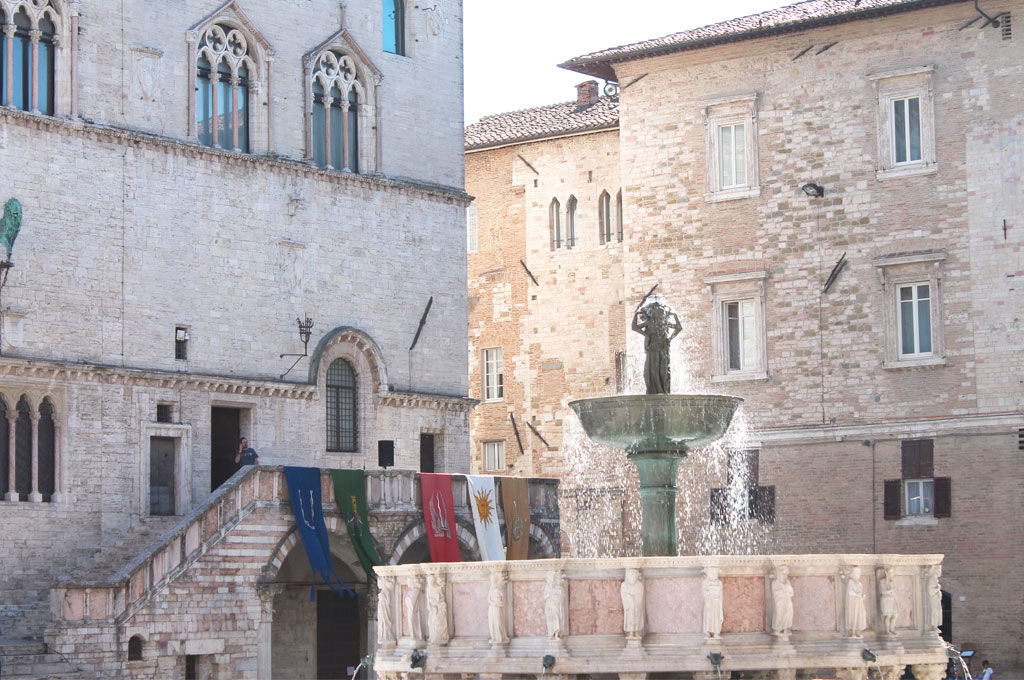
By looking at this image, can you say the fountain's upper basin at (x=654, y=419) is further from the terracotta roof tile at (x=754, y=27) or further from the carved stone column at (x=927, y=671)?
the terracotta roof tile at (x=754, y=27)

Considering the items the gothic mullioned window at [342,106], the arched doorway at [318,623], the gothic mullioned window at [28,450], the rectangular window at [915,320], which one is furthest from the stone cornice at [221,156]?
the rectangular window at [915,320]

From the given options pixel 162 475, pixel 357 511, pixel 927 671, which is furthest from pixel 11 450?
pixel 927 671

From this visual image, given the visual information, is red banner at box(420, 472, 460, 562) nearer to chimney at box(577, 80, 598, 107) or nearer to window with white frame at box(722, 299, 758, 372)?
window with white frame at box(722, 299, 758, 372)

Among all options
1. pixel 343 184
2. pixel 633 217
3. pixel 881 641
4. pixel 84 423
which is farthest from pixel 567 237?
pixel 881 641

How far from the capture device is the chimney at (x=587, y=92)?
44.9 meters

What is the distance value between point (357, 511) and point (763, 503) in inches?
335

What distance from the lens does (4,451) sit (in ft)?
96.4

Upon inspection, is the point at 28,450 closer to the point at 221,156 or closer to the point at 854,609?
the point at 221,156

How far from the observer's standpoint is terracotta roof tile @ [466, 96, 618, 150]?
141 feet

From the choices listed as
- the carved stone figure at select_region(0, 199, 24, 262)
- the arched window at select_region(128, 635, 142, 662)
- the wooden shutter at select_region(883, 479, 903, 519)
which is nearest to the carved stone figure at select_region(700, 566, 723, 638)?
the arched window at select_region(128, 635, 142, 662)

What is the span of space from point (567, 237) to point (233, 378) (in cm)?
1254

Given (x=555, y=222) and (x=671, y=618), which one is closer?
(x=671, y=618)

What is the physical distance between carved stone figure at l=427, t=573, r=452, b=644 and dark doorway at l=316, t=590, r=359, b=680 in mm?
12993

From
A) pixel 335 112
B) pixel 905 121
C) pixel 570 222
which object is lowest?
pixel 570 222
